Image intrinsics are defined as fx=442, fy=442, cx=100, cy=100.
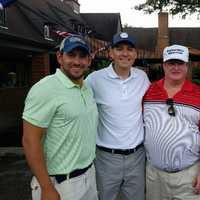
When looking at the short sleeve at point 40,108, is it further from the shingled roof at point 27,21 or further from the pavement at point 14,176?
the shingled roof at point 27,21

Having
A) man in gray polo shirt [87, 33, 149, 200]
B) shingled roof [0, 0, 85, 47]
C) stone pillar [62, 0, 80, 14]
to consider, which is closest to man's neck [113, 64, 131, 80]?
man in gray polo shirt [87, 33, 149, 200]

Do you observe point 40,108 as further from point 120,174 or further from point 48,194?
point 120,174

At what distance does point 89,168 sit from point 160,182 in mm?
709

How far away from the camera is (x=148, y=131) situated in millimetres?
3578

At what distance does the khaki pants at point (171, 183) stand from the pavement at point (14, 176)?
107 inches

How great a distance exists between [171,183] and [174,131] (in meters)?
0.47

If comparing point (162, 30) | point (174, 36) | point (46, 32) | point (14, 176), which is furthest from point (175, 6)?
point (174, 36)

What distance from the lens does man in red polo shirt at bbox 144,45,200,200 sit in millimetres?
3387

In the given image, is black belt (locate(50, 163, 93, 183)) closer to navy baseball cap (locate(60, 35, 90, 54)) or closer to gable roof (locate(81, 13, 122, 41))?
navy baseball cap (locate(60, 35, 90, 54))

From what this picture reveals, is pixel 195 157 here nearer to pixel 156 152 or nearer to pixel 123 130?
pixel 156 152

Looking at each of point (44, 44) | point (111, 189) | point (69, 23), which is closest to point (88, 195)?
point (111, 189)

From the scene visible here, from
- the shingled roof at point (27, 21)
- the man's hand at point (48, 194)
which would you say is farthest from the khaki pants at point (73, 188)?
the shingled roof at point (27, 21)

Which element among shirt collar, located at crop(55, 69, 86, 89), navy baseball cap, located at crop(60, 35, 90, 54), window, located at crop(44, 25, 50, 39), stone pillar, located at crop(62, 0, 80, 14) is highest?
stone pillar, located at crop(62, 0, 80, 14)

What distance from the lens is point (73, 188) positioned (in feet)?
10.1
